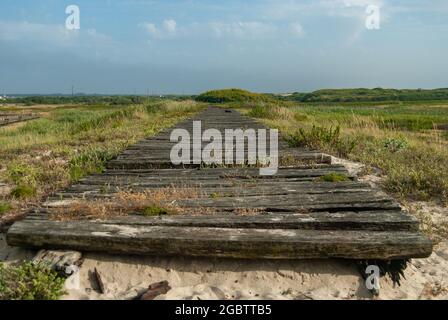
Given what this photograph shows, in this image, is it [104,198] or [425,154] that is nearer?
[104,198]

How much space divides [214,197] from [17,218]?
6.10 ft

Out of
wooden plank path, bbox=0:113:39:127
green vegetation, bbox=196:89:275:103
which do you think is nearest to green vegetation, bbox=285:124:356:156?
wooden plank path, bbox=0:113:39:127

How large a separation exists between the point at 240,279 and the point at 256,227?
0.49 metres

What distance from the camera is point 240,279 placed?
2.74 meters

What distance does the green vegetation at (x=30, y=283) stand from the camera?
7.67 ft

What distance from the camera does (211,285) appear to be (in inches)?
105

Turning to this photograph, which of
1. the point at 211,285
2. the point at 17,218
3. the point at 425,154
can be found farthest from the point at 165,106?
the point at 211,285

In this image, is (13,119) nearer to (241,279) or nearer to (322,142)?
(322,142)

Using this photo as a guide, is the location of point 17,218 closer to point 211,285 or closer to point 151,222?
point 151,222

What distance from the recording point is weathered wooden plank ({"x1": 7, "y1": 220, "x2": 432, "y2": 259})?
275 centimetres

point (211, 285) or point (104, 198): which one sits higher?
point (104, 198)

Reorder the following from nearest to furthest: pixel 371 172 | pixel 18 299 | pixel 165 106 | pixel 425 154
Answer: pixel 18 299 → pixel 371 172 → pixel 425 154 → pixel 165 106

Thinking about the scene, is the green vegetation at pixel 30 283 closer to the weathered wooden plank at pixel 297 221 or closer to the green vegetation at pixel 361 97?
the weathered wooden plank at pixel 297 221
